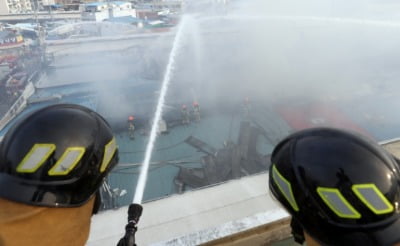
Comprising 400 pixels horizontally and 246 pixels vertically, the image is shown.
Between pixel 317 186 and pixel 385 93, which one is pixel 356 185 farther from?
pixel 385 93

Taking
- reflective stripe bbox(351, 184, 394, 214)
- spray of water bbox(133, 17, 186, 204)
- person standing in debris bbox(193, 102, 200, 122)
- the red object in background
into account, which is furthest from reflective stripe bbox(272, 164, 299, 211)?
the red object in background

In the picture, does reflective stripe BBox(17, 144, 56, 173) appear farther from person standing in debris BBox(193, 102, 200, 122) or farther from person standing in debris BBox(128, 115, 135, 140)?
person standing in debris BBox(193, 102, 200, 122)

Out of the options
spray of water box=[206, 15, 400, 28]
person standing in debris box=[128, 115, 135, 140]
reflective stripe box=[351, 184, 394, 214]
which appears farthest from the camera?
spray of water box=[206, 15, 400, 28]

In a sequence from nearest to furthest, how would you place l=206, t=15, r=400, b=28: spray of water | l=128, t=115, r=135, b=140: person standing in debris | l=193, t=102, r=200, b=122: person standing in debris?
l=128, t=115, r=135, b=140: person standing in debris < l=193, t=102, r=200, b=122: person standing in debris < l=206, t=15, r=400, b=28: spray of water

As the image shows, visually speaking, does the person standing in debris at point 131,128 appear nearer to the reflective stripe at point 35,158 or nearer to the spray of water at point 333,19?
the reflective stripe at point 35,158

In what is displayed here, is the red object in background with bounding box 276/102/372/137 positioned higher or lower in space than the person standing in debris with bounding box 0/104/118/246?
lower

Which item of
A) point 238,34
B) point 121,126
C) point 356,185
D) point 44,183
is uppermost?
point 356,185

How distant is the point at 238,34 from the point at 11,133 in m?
22.9

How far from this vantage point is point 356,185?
3.23 ft

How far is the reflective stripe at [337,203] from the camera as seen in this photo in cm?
100

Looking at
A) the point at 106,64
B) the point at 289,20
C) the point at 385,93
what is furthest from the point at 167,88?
the point at 385,93

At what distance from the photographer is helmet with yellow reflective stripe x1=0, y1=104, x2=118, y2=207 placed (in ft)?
3.61

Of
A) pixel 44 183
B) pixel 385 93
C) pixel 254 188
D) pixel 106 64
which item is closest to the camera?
pixel 44 183

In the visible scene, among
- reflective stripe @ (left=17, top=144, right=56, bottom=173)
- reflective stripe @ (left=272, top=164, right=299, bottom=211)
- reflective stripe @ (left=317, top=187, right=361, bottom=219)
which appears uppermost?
reflective stripe @ (left=17, top=144, right=56, bottom=173)
